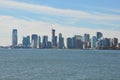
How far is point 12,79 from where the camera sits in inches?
2621

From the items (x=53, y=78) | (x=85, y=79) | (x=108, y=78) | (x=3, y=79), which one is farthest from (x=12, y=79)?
(x=108, y=78)

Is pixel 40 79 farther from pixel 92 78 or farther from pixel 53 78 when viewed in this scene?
pixel 92 78

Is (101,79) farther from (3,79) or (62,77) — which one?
(3,79)

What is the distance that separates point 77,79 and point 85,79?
1.48m

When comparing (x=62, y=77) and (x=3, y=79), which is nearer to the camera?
(x=3, y=79)

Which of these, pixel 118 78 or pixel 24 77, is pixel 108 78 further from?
pixel 24 77

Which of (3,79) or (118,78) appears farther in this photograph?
(118,78)

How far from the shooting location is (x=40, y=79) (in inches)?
2638

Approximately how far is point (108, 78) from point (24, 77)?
1398 cm

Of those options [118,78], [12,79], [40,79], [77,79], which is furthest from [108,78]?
[12,79]

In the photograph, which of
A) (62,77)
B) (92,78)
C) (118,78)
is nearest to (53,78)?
(62,77)

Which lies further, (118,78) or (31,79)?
(118,78)

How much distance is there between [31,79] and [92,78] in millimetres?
10042

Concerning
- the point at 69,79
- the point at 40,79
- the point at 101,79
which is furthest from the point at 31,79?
the point at 101,79
